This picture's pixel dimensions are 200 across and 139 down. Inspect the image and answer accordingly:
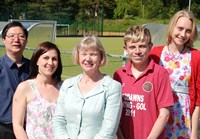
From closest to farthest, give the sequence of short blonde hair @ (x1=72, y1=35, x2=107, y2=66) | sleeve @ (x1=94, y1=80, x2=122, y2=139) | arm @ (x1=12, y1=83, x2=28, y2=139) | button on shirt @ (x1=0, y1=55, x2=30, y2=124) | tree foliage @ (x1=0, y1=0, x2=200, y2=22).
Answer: sleeve @ (x1=94, y1=80, x2=122, y2=139) < short blonde hair @ (x1=72, y1=35, x2=107, y2=66) < arm @ (x1=12, y1=83, x2=28, y2=139) < button on shirt @ (x1=0, y1=55, x2=30, y2=124) < tree foliage @ (x1=0, y1=0, x2=200, y2=22)

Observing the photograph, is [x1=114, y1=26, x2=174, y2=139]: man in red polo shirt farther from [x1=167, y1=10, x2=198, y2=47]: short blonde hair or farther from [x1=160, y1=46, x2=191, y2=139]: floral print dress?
[x1=167, y1=10, x2=198, y2=47]: short blonde hair

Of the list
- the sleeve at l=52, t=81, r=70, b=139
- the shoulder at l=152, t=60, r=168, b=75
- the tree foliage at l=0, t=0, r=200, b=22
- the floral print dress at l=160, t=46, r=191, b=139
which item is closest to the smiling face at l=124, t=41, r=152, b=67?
the shoulder at l=152, t=60, r=168, b=75

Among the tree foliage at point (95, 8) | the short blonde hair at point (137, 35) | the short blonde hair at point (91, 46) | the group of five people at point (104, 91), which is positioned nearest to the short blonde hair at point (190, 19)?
the group of five people at point (104, 91)

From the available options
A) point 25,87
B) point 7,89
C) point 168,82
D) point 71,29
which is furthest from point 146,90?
point 71,29

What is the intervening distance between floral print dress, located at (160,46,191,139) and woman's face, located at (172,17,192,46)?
0.44 feet

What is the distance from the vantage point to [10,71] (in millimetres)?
3699

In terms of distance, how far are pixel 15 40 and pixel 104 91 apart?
1.14m

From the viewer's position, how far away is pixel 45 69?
3422 millimetres

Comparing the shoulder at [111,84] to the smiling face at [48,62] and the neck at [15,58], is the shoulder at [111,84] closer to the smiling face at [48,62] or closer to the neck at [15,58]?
the smiling face at [48,62]

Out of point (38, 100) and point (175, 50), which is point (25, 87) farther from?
point (175, 50)

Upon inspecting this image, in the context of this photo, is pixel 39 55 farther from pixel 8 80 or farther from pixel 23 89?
pixel 8 80

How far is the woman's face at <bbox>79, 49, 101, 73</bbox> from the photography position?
3105mm

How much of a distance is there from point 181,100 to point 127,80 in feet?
1.87

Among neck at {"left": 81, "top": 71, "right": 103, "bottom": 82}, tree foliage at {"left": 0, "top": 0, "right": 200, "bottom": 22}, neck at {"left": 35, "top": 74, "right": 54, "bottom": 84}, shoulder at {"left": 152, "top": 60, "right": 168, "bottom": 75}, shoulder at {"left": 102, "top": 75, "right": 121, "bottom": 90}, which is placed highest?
tree foliage at {"left": 0, "top": 0, "right": 200, "bottom": 22}
